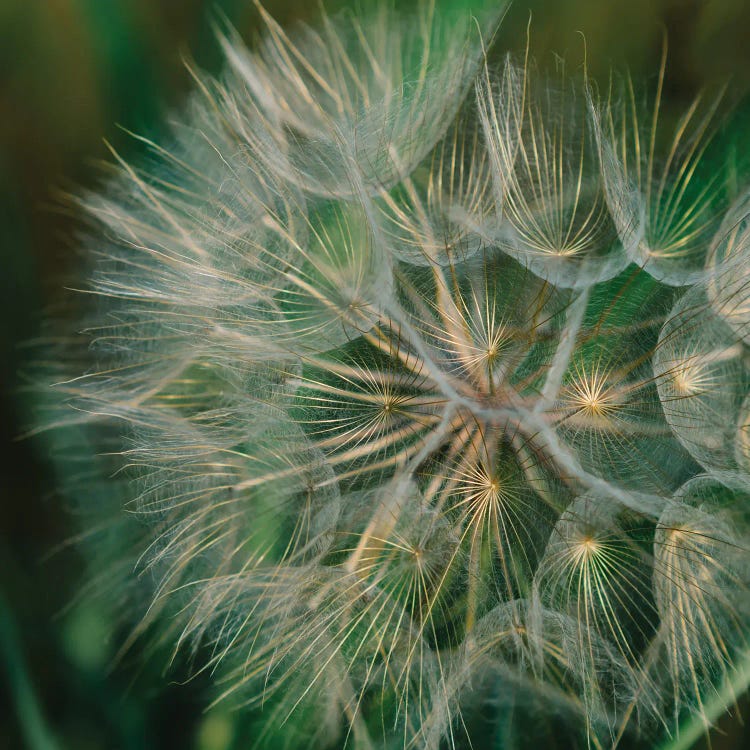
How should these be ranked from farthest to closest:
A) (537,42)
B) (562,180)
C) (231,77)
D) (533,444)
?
(537,42), (231,77), (562,180), (533,444)

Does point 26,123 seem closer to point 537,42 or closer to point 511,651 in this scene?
point 537,42

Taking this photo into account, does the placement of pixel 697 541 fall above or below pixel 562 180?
below

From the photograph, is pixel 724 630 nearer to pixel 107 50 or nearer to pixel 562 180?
pixel 562 180

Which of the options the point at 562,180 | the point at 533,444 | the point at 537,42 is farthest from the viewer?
the point at 537,42

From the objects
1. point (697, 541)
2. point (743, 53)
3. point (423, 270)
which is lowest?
point (697, 541)

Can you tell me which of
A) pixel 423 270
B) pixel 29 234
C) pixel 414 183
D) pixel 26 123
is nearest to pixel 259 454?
pixel 423 270

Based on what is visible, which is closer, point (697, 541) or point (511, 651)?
point (697, 541)
